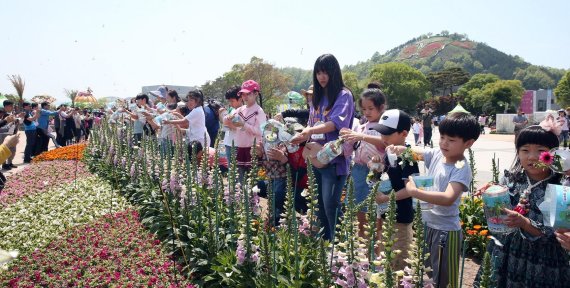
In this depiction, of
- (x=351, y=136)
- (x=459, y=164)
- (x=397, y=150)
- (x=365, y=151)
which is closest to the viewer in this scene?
(x=459, y=164)

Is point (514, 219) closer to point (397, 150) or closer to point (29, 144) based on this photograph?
point (397, 150)

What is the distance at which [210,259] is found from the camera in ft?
11.7

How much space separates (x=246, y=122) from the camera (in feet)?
17.4

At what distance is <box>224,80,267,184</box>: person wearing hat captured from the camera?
5273 mm

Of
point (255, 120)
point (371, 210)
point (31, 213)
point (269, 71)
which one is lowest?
point (31, 213)

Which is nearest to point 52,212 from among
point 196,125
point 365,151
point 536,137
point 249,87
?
point 196,125

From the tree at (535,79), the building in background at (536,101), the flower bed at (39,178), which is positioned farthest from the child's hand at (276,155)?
the tree at (535,79)

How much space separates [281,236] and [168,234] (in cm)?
175

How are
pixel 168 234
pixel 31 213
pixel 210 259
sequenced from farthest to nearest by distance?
pixel 31 213
pixel 168 234
pixel 210 259

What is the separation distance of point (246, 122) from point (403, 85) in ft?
294

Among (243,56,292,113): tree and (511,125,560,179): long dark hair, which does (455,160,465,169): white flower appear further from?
(243,56,292,113): tree

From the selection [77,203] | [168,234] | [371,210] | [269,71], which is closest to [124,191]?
[77,203]

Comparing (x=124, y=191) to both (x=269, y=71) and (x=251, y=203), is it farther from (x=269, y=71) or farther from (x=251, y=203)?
(x=269, y=71)

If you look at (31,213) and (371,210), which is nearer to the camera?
(371,210)
